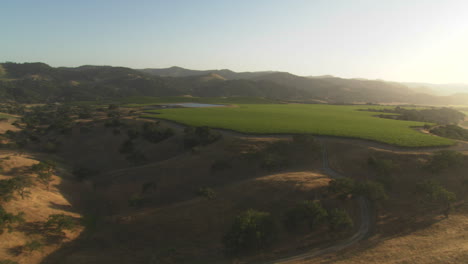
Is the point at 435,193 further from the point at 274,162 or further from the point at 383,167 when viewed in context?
the point at 274,162

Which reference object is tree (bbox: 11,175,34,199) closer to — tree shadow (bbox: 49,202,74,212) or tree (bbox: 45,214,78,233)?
tree shadow (bbox: 49,202,74,212)

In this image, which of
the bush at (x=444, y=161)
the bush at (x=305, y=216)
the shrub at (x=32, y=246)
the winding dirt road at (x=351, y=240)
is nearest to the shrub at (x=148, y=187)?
the shrub at (x=32, y=246)

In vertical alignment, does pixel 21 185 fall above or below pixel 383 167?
below

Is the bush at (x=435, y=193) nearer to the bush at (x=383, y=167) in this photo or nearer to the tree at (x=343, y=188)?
the bush at (x=383, y=167)

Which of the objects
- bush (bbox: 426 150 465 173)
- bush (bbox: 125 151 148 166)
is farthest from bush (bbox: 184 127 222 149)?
bush (bbox: 426 150 465 173)

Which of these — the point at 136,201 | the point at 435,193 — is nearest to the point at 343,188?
the point at 435,193

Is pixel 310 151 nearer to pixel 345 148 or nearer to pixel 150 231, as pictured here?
pixel 345 148
